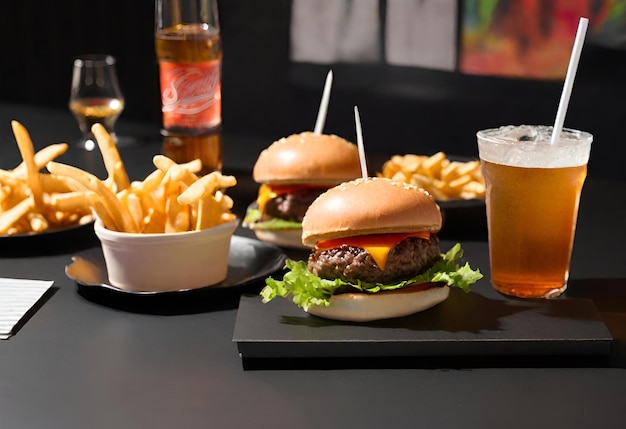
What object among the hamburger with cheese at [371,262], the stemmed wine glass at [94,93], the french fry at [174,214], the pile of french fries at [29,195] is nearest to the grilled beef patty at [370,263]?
the hamburger with cheese at [371,262]

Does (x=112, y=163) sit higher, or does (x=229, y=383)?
(x=112, y=163)

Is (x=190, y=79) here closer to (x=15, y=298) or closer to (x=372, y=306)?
(x=15, y=298)

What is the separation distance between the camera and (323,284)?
1848 millimetres

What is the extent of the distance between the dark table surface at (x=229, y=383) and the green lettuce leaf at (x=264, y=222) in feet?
1.32

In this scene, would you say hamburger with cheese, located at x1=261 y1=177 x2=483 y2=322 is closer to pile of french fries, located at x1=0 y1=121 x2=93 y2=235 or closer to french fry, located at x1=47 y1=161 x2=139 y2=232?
french fry, located at x1=47 y1=161 x2=139 y2=232

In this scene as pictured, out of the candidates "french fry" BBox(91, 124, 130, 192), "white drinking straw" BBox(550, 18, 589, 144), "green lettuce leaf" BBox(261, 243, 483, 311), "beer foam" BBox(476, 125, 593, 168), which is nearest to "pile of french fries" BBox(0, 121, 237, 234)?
"french fry" BBox(91, 124, 130, 192)

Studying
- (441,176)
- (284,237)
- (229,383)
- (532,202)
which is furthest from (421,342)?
(441,176)

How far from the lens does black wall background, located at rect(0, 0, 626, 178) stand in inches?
159

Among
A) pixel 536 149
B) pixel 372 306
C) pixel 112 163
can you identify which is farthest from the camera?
pixel 112 163

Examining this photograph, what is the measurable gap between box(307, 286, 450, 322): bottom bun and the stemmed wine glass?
2058 millimetres

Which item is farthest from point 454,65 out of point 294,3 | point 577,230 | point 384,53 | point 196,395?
point 196,395

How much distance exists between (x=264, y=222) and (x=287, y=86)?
2.07 meters

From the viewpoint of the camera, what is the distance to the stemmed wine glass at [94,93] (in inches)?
145

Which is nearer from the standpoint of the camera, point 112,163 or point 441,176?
point 112,163
